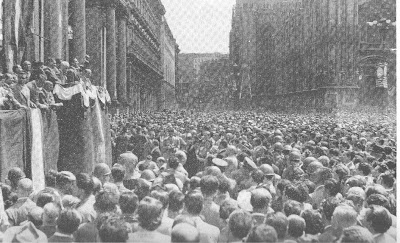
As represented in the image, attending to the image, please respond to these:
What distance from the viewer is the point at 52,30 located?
63.1 feet

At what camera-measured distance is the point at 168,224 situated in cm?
536

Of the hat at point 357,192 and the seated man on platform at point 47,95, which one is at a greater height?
the seated man on platform at point 47,95

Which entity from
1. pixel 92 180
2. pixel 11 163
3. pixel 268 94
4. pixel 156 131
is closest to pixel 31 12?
pixel 156 131

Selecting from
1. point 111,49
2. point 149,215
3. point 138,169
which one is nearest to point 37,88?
point 138,169

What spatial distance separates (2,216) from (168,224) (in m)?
2.04

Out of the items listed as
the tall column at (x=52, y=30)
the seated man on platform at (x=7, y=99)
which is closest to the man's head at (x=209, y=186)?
the seated man on platform at (x=7, y=99)

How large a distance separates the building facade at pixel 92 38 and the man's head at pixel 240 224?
1304 cm

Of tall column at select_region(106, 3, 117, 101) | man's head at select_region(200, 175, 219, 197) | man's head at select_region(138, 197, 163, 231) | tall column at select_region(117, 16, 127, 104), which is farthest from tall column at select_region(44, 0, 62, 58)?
tall column at select_region(117, 16, 127, 104)

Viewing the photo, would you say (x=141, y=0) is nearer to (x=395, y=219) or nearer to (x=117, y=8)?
(x=117, y=8)

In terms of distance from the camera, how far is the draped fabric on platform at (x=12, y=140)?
29.6ft

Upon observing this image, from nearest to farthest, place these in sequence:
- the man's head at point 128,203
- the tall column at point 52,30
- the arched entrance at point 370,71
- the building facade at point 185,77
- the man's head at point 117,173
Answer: the man's head at point 128,203
the man's head at point 117,173
the tall column at point 52,30
the arched entrance at point 370,71
the building facade at point 185,77

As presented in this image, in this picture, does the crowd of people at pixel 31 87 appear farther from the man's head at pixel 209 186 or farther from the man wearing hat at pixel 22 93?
the man's head at pixel 209 186

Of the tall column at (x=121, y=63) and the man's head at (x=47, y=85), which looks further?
the tall column at (x=121, y=63)

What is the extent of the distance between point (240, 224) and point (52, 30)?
16.0 m
